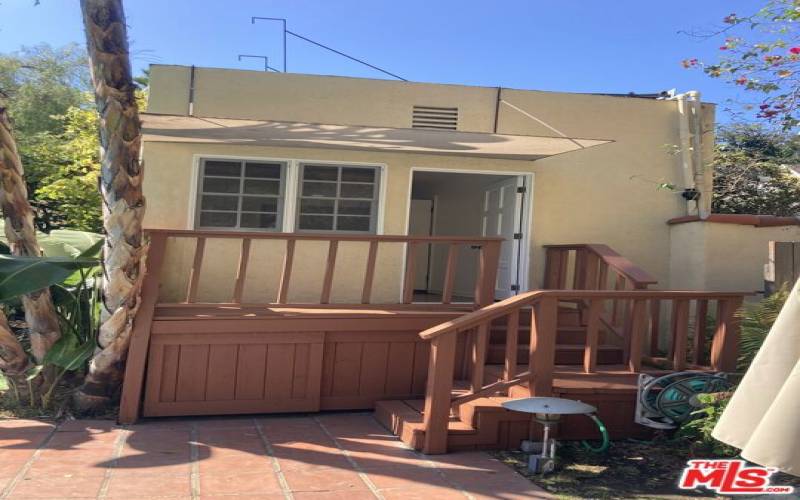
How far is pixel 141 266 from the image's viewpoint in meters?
6.04

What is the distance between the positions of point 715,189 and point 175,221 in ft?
28.3

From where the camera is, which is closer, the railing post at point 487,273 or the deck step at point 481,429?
the deck step at point 481,429

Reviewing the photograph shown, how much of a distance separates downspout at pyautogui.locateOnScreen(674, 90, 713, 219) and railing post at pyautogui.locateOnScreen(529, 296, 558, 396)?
396 centimetres

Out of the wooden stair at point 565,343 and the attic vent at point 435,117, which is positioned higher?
the attic vent at point 435,117

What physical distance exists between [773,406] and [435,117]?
6358 mm

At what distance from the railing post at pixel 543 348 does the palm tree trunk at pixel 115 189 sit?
358 cm

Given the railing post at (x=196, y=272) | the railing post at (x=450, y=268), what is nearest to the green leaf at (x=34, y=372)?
the railing post at (x=196, y=272)

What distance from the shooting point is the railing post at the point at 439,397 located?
534 centimetres

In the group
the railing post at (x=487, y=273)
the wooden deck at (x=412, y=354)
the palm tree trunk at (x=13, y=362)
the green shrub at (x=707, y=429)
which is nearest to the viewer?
the green shrub at (x=707, y=429)

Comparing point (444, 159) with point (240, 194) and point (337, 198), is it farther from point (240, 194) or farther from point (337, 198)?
point (240, 194)

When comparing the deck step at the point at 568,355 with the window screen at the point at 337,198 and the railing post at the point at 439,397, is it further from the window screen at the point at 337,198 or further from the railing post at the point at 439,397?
the window screen at the point at 337,198

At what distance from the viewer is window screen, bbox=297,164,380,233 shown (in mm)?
8234

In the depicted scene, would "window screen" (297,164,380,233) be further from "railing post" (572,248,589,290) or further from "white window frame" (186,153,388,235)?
"railing post" (572,248,589,290)

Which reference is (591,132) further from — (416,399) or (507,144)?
(416,399)
